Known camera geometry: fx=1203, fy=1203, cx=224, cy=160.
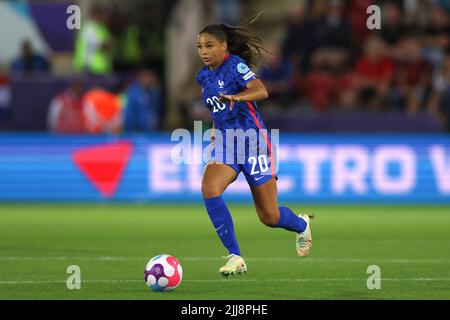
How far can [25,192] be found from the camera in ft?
64.2

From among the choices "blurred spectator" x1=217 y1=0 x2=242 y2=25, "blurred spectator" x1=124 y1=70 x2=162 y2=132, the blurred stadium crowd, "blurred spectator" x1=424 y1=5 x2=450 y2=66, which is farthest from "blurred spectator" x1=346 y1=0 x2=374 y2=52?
"blurred spectator" x1=124 y1=70 x2=162 y2=132

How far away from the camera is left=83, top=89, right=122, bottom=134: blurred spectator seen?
20359 mm

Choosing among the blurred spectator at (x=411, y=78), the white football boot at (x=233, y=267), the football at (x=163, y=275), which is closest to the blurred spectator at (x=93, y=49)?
the blurred spectator at (x=411, y=78)

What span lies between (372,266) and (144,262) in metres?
2.19

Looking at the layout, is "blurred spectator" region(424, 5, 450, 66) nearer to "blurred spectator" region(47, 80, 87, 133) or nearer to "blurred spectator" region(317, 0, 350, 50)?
"blurred spectator" region(317, 0, 350, 50)

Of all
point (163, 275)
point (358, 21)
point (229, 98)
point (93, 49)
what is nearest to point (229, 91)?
point (229, 98)

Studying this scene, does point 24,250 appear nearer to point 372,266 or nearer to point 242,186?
point 372,266

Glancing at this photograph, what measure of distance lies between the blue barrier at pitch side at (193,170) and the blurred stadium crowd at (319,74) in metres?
0.77

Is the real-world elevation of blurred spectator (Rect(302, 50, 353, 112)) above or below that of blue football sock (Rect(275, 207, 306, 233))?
above

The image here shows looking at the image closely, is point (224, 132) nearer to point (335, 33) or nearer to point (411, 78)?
point (411, 78)

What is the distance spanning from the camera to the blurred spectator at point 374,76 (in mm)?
20594

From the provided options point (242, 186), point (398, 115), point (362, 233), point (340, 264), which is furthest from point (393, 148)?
point (340, 264)

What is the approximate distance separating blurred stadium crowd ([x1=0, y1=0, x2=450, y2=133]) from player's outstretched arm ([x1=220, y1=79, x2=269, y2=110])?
394 inches

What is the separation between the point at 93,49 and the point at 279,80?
144 inches
